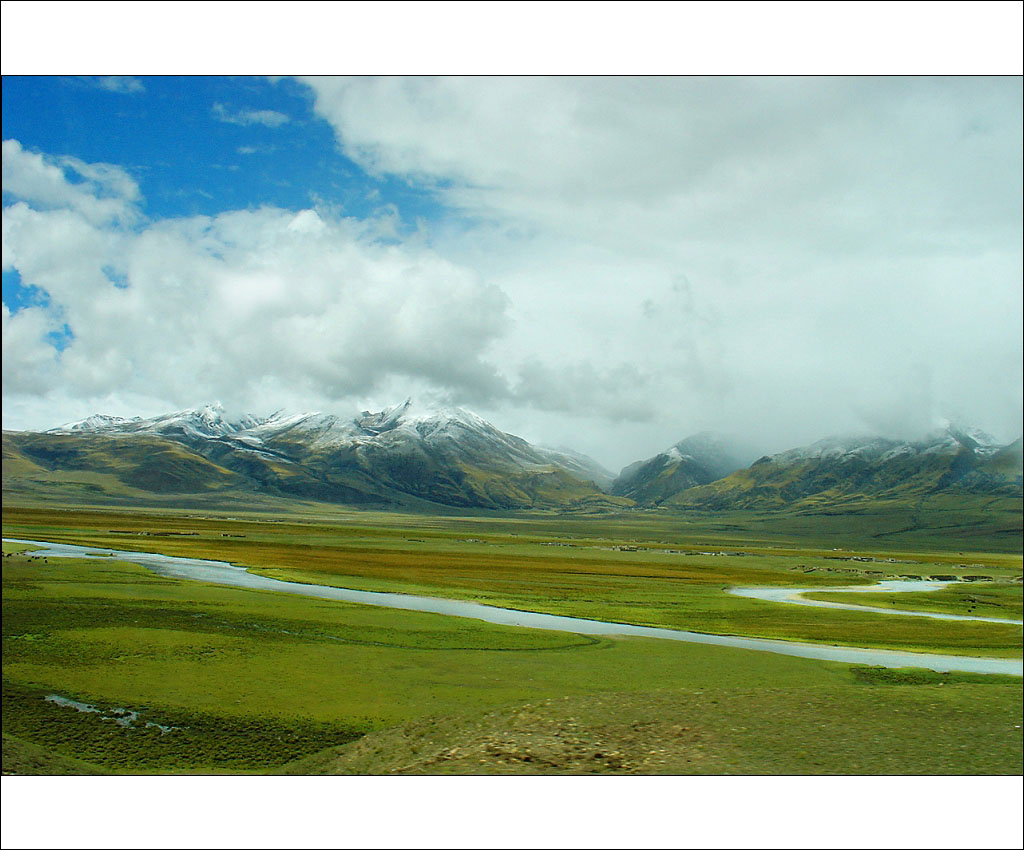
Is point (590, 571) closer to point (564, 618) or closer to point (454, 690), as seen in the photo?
point (564, 618)

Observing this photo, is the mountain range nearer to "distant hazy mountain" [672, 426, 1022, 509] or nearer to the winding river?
"distant hazy mountain" [672, 426, 1022, 509]

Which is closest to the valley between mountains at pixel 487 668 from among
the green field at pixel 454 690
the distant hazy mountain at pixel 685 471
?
the green field at pixel 454 690

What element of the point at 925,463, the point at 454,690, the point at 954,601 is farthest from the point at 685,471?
the point at 925,463

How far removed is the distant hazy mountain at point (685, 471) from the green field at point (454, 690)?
149 feet

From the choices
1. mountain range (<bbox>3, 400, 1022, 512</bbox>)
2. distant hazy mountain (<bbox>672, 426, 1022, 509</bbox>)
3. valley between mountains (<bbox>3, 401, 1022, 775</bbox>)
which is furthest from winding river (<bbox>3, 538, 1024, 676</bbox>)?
distant hazy mountain (<bbox>672, 426, 1022, 509</bbox>)

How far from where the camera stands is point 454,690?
18422 millimetres

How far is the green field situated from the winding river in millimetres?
1496

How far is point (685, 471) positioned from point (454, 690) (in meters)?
108

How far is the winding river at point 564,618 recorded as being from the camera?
24984 millimetres

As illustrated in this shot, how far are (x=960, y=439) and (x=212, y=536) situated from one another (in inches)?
7534

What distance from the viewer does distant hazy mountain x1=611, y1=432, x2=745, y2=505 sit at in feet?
276

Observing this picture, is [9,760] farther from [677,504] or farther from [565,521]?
[677,504]

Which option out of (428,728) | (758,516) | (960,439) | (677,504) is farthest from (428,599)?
(960,439)

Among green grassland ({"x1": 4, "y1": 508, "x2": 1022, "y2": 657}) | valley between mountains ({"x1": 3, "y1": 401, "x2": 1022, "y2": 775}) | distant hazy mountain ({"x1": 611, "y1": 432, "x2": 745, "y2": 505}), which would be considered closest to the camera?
valley between mountains ({"x1": 3, "y1": 401, "x2": 1022, "y2": 775})
